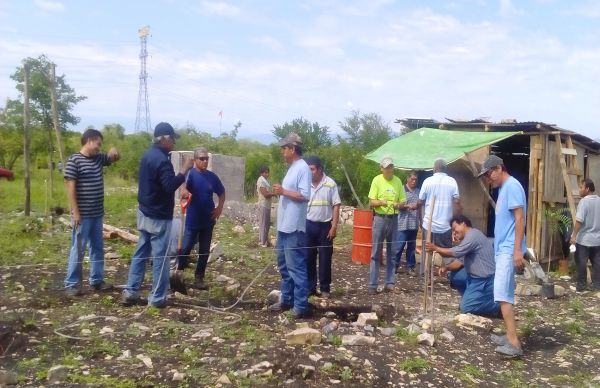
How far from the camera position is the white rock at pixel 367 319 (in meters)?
6.14

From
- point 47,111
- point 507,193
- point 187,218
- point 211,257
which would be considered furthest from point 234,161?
point 507,193

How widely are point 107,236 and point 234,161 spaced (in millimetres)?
7007

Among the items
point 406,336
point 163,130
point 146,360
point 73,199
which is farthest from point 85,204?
point 406,336

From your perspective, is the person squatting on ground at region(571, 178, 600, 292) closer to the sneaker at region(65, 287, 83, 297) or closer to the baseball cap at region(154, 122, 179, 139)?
the baseball cap at region(154, 122, 179, 139)

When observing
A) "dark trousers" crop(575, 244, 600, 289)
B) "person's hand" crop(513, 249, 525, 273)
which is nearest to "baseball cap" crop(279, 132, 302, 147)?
"person's hand" crop(513, 249, 525, 273)

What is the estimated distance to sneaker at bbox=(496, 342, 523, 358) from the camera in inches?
222

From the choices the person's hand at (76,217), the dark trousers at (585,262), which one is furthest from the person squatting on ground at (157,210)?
the dark trousers at (585,262)

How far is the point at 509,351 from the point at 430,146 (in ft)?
19.6

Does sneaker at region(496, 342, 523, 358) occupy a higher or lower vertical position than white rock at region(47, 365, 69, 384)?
lower

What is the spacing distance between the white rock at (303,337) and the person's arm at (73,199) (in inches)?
108

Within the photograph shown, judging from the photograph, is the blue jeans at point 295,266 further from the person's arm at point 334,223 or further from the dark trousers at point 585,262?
the dark trousers at point 585,262

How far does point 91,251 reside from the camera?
6.91 meters

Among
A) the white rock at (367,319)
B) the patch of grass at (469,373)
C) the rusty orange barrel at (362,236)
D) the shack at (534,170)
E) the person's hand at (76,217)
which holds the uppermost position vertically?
the shack at (534,170)

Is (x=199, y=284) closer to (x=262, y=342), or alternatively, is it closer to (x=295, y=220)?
(x=295, y=220)
